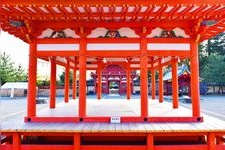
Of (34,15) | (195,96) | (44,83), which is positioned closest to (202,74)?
(44,83)

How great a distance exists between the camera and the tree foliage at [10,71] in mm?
48000

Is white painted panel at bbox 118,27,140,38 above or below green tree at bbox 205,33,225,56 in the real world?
below

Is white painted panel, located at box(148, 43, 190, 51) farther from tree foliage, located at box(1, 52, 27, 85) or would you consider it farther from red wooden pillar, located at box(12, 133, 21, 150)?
tree foliage, located at box(1, 52, 27, 85)

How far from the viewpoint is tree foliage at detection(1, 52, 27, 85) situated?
157 feet

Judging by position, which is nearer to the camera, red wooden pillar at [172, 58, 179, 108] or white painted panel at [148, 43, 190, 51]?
white painted panel at [148, 43, 190, 51]

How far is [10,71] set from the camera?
49.7 metres

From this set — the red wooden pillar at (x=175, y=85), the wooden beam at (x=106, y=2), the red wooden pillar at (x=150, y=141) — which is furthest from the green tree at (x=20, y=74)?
the red wooden pillar at (x=150, y=141)

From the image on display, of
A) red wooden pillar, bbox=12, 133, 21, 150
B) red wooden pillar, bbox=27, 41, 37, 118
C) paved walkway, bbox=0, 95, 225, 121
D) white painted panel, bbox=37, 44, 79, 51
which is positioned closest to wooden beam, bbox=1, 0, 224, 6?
white painted panel, bbox=37, 44, 79, 51

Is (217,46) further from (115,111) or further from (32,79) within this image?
(32,79)

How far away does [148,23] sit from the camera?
26.7ft

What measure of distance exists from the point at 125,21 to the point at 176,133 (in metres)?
3.59

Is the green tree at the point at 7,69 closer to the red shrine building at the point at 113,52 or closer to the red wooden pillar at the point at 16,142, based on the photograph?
the red shrine building at the point at 113,52

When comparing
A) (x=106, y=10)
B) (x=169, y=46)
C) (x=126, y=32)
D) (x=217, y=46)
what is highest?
(x=217, y=46)

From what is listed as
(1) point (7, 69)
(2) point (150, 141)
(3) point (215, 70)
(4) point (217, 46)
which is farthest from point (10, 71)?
(2) point (150, 141)
